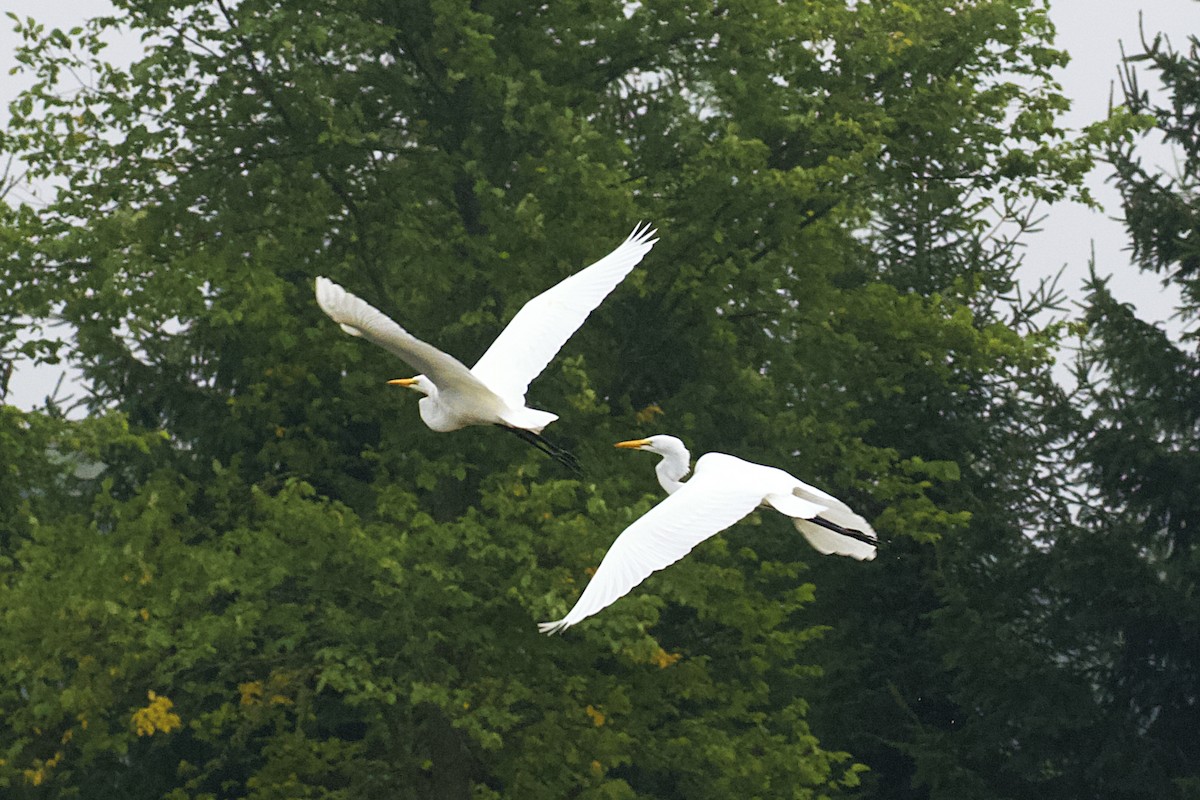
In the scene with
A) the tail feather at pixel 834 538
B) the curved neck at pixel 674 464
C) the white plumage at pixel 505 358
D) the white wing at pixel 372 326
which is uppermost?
the white plumage at pixel 505 358

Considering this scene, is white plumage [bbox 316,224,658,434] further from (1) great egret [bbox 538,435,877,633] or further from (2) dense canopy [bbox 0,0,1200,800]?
(2) dense canopy [bbox 0,0,1200,800]

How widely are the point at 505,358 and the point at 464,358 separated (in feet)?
19.1

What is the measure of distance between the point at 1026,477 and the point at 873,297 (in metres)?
3.68

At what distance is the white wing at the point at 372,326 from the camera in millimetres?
8516

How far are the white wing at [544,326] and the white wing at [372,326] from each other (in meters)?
1.47

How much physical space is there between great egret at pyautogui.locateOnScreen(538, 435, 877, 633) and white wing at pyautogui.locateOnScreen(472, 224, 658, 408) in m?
1.09

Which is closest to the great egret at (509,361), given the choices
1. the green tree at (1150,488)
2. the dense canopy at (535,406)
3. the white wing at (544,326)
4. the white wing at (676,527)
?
the white wing at (544,326)

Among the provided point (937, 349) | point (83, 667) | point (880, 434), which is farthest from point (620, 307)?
point (83, 667)

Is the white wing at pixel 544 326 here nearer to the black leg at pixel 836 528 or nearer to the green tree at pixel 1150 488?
the black leg at pixel 836 528

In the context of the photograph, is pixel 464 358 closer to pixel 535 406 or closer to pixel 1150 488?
pixel 535 406

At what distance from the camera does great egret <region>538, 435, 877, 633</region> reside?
29.7ft

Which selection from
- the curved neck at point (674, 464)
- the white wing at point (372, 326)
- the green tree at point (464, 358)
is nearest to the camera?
the white wing at point (372, 326)

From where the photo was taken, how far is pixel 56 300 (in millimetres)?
17844

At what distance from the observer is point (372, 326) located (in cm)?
880
